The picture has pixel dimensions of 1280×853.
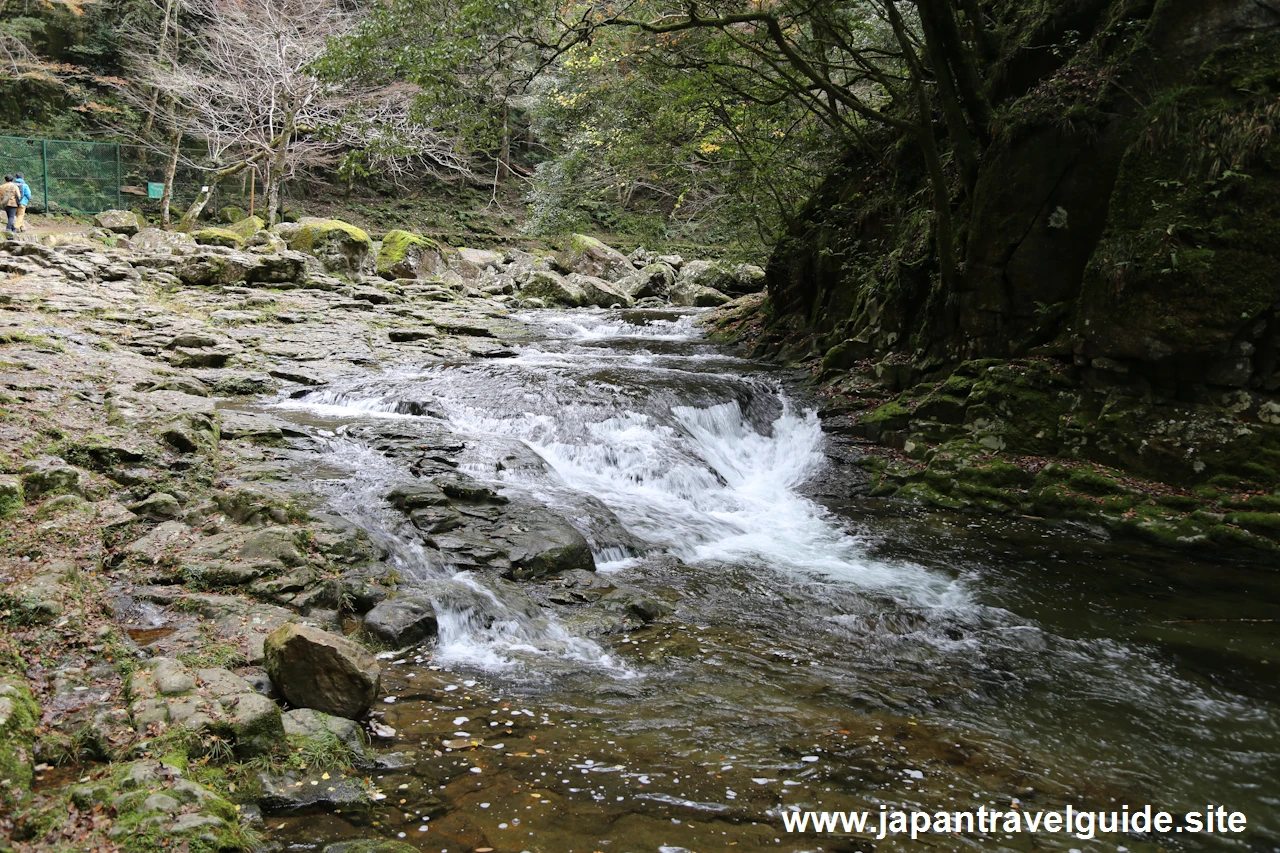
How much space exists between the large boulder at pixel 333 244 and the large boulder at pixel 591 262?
7.55 m

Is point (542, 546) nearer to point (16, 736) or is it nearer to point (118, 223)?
point (16, 736)

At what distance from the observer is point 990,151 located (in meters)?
9.35

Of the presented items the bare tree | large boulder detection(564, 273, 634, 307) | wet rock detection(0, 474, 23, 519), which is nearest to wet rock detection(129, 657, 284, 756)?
wet rock detection(0, 474, 23, 519)

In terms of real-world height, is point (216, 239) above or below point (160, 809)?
above

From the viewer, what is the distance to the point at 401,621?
4605 mm

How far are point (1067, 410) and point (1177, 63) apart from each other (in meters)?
3.78

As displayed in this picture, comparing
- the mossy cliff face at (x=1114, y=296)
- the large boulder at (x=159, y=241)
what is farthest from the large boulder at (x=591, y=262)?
the mossy cliff face at (x=1114, y=296)

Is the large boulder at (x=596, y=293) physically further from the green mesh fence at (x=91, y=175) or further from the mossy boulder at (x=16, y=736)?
the mossy boulder at (x=16, y=736)

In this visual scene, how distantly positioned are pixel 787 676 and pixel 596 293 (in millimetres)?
19772

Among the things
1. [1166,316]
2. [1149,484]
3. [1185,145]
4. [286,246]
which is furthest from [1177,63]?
[286,246]

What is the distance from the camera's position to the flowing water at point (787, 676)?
3.16m

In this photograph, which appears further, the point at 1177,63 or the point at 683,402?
the point at 683,402

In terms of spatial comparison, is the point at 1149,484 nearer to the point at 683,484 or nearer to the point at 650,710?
the point at 683,484

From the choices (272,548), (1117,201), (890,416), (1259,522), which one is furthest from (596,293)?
(272,548)
